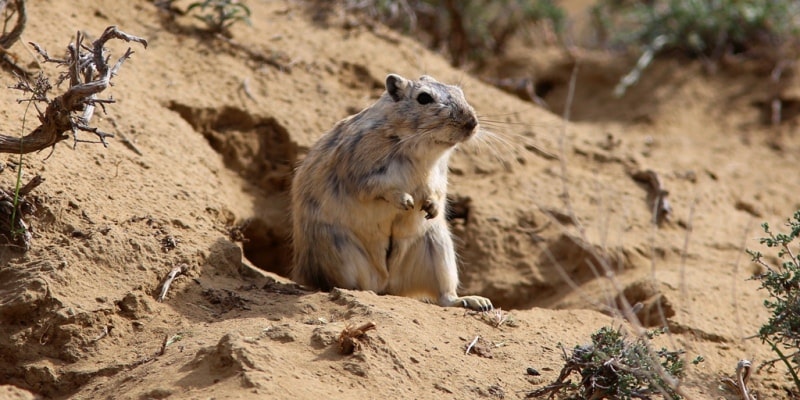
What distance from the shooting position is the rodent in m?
6.29

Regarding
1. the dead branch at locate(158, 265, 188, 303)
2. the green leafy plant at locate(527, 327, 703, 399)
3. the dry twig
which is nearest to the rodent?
the dead branch at locate(158, 265, 188, 303)

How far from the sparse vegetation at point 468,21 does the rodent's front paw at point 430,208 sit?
3570 mm

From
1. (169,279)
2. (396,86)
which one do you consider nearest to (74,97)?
(169,279)

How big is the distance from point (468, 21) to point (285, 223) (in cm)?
413

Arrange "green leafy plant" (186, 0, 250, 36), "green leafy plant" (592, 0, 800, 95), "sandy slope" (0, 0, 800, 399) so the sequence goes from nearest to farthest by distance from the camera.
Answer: "sandy slope" (0, 0, 800, 399) → "green leafy plant" (186, 0, 250, 36) → "green leafy plant" (592, 0, 800, 95)

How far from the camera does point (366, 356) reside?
4.64m

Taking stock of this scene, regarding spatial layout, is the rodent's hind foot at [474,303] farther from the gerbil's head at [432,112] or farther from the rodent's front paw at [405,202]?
the gerbil's head at [432,112]

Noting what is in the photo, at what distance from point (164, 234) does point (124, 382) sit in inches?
53.5

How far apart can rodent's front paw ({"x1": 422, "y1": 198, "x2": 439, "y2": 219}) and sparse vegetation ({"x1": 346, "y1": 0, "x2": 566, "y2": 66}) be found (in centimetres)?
357

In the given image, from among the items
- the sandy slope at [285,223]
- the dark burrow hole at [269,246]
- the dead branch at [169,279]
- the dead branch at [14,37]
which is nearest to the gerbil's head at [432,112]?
the sandy slope at [285,223]

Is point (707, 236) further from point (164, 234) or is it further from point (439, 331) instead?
point (164, 234)

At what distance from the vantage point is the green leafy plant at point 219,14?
7734 millimetres

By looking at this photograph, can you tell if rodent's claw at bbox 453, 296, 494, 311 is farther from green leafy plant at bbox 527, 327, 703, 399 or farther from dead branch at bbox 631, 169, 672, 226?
dead branch at bbox 631, 169, 672, 226

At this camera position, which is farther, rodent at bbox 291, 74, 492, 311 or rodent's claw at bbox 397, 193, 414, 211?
rodent at bbox 291, 74, 492, 311
